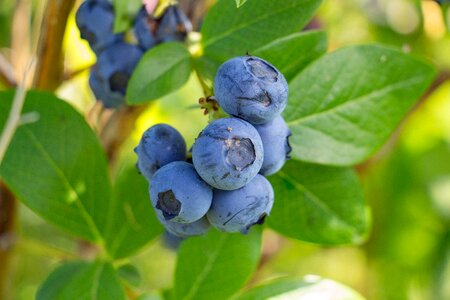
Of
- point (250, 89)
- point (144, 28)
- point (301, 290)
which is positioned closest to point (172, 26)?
point (144, 28)

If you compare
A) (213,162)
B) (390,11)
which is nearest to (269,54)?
(213,162)

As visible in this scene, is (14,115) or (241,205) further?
(14,115)

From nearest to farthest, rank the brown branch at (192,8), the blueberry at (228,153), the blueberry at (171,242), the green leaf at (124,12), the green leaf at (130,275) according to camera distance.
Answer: the blueberry at (228,153)
the green leaf at (124,12)
the green leaf at (130,275)
the brown branch at (192,8)
the blueberry at (171,242)

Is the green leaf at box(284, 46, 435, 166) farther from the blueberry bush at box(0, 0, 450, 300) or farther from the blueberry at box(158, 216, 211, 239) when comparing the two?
the blueberry at box(158, 216, 211, 239)

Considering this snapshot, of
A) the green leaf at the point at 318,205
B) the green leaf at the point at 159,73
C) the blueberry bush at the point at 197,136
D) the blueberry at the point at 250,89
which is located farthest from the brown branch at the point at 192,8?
the blueberry at the point at 250,89

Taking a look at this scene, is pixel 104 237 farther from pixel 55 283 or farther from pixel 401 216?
pixel 401 216

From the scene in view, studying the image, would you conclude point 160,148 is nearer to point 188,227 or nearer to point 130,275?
point 188,227

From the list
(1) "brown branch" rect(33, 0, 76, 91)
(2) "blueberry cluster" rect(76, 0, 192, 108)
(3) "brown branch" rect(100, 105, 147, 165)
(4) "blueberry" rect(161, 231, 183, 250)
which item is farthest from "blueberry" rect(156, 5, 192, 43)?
(4) "blueberry" rect(161, 231, 183, 250)

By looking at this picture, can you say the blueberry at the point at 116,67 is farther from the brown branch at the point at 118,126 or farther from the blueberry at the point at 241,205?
the blueberry at the point at 241,205
